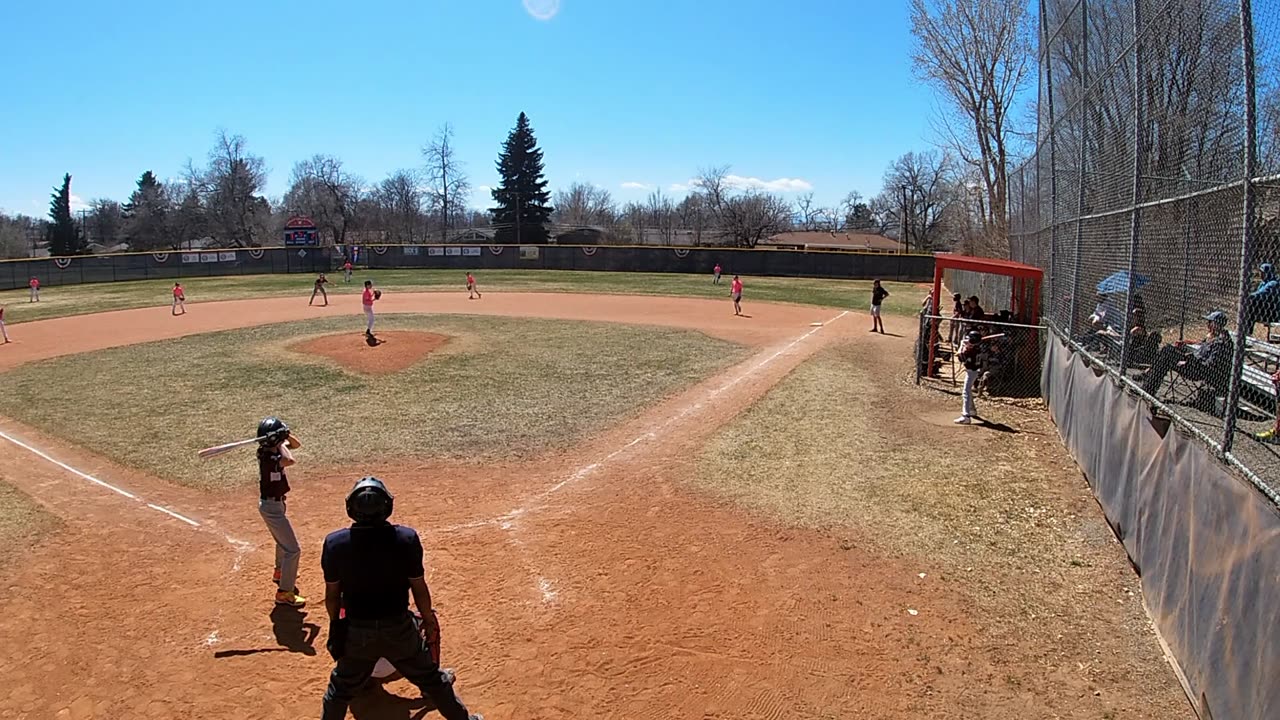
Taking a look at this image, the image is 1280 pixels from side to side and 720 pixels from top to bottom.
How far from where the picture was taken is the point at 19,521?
8.76m

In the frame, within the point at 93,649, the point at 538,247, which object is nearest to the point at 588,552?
the point at 93,649

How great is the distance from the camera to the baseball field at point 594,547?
5449 mm

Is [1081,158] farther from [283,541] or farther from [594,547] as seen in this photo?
[283,541]

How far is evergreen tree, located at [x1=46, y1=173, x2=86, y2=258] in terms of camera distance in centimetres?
8056

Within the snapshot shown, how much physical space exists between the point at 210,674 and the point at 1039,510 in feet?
27.7

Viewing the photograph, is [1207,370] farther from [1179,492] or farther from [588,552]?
[588,552]

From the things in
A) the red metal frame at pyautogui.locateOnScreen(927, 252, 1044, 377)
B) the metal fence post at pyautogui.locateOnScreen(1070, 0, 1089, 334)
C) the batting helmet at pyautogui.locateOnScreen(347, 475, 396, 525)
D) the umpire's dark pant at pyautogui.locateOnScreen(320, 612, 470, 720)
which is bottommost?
the umpire's dark pant at pyautogui.locateOnScreen(320, 612, 470, 720)

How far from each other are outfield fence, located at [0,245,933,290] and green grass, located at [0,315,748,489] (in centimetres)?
2999

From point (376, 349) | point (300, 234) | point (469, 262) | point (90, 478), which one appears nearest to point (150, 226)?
point (300, 234)

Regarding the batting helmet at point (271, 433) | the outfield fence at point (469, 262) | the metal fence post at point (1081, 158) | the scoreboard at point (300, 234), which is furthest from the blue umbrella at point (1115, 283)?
the scoreboard at point (300, 234)

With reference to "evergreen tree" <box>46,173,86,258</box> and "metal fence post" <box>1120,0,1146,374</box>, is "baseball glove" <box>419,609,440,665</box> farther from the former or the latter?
"evergreen tree" <box>46,173,86,258</box>

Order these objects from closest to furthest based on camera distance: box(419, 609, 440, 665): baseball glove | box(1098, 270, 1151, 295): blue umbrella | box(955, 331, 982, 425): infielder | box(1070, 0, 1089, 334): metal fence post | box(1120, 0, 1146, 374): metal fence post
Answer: box(419, 609, 440, 665): baseball glove < box(1120, 0, 1146, 374): metal fence post < box(1098, 270, 1151, 295): blue umbrella < box(1070, 0, 1089, 334): metal fence post < box(955, 331, 982, 425): infielder

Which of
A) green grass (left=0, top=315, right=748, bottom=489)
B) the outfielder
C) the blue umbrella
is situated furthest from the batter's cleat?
the blue umbrella

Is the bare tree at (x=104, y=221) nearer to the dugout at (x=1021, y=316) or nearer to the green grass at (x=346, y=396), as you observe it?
the green grass at (x=346, y=396)
